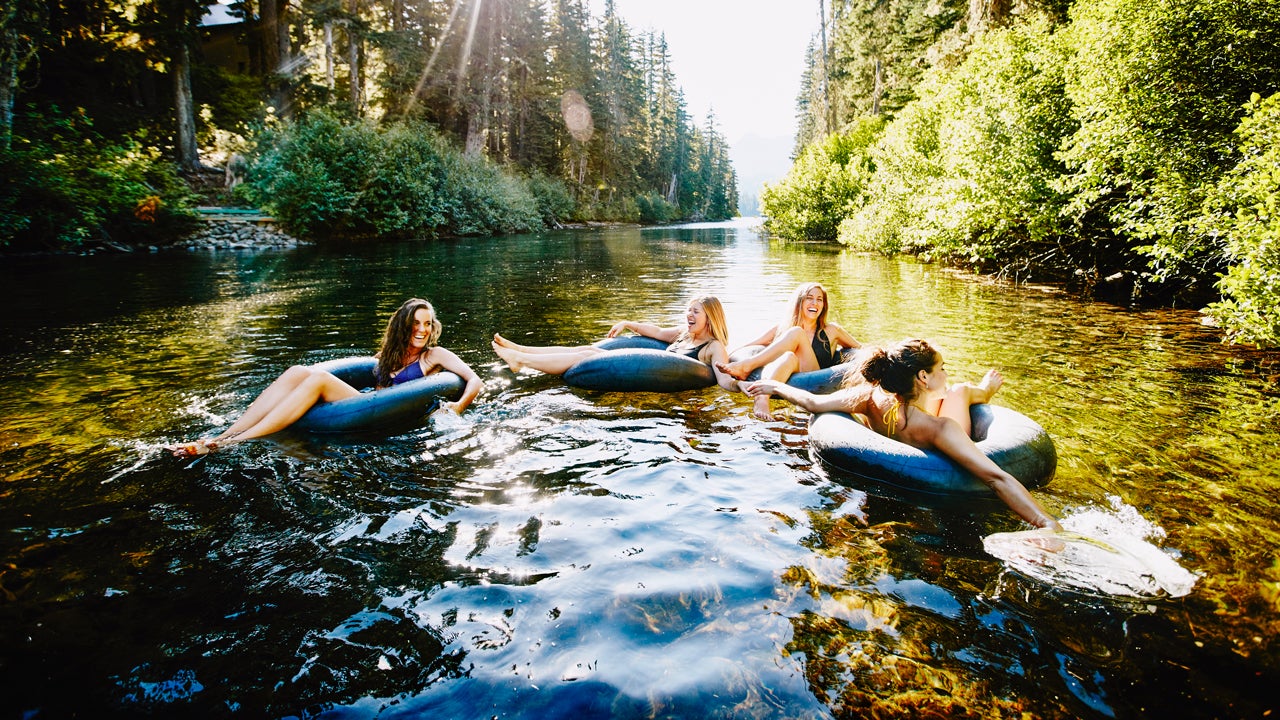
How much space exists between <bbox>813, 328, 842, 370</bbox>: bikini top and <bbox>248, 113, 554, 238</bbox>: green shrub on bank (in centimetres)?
2101

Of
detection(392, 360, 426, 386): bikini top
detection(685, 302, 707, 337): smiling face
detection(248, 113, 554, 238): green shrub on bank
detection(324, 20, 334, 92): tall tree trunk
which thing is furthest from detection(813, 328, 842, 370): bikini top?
detection(324, 20, 334, 92): tall tree trunk

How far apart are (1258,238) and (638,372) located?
237 inches

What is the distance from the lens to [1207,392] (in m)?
5.82

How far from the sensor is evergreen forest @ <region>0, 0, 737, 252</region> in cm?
1650

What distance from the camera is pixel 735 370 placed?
625cm

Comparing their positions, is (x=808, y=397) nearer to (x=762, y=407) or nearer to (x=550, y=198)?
(x=762, y=407)

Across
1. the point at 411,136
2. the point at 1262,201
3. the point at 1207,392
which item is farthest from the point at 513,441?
the point at 411,136

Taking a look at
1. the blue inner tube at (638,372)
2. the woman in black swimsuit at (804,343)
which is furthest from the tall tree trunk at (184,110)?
the woman in black swimsuit at (804,343)

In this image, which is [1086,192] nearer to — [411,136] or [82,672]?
[82,672]

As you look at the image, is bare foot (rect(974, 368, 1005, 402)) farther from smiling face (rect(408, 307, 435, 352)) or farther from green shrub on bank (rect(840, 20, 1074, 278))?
green shrub on bank (rect(840, 20, 1074, 278))

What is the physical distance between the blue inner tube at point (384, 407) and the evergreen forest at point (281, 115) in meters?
16.4

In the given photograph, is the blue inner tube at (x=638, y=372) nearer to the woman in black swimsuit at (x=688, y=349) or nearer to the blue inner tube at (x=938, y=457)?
the woman in black swimsuit at (x=688, y=349)

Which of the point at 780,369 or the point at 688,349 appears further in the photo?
the point at 688,349

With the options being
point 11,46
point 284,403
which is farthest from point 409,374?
point 11,46
